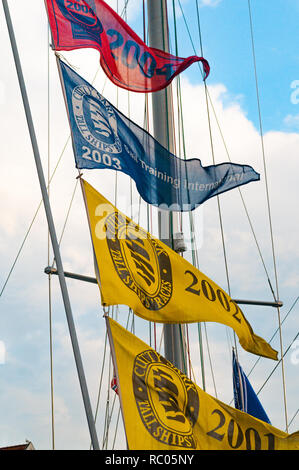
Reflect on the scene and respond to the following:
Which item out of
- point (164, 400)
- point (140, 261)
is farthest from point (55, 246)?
point (164, 400)

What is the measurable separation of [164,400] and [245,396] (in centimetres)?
465

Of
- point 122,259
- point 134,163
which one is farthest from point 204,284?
point 134,163

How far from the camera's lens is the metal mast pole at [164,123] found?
10453mm

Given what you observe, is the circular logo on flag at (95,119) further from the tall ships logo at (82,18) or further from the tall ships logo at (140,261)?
the tall ships logo at (140,261)

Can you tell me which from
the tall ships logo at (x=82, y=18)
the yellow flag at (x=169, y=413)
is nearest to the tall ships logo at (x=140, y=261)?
the yellow flag at (x=169, y=413)

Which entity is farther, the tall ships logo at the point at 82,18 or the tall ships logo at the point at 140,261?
the tall ships logo at the point at 82,18

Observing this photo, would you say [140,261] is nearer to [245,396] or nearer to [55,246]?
[55,246]

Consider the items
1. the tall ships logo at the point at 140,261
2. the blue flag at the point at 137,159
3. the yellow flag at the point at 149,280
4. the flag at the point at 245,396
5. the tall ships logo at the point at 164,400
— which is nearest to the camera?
the tall ships logo at the point at 164,400

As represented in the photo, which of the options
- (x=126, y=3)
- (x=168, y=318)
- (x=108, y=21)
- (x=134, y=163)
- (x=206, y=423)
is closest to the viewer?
(x=206, y=423)

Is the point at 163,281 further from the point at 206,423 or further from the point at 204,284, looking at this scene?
the point at 206,423

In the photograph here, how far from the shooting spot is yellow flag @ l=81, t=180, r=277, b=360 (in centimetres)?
846

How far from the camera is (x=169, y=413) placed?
7.96m

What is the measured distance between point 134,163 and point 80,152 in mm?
1445

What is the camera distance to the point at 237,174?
12109mm
